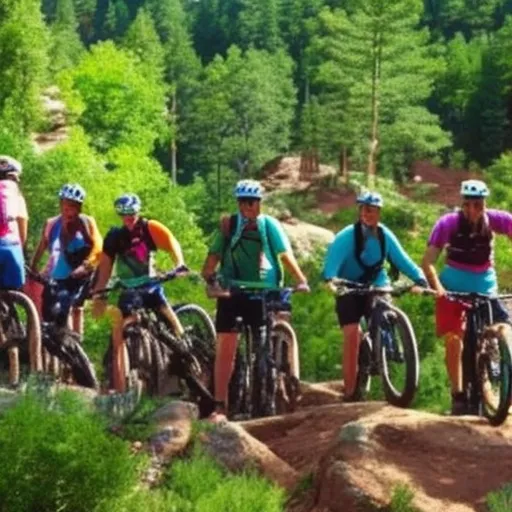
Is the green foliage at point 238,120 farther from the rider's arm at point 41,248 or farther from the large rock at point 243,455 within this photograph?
the large rock at point 243,455

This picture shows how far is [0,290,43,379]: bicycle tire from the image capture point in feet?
32.2

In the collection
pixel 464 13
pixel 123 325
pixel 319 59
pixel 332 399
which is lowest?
pixel 332 399

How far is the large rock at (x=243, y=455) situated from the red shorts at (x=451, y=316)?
2.12 m

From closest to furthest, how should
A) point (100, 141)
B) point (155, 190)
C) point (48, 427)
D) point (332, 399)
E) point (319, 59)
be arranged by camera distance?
1. point (48, 427)
2. point (332, 399)
3. point (155, 190)
4. point (100, 141)
5. point (319, 59)

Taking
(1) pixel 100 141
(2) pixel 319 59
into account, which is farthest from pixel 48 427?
(2) pixel 319 59

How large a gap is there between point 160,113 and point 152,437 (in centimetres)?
6459

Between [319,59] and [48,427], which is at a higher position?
[319,59]

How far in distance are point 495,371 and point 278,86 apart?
3255 inches

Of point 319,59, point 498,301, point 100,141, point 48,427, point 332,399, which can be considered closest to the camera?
point 48,427

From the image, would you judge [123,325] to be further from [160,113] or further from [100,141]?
[160,113]

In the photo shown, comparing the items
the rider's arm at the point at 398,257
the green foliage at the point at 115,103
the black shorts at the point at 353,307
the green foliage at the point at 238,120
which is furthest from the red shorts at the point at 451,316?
the green foliage at the point at 238,120

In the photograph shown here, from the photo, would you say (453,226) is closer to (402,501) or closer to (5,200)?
(402,501)

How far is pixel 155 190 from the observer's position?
44.5 metres

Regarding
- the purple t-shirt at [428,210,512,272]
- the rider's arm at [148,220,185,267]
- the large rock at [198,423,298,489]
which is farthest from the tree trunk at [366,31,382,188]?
the large rock at [198,423,298,489]
